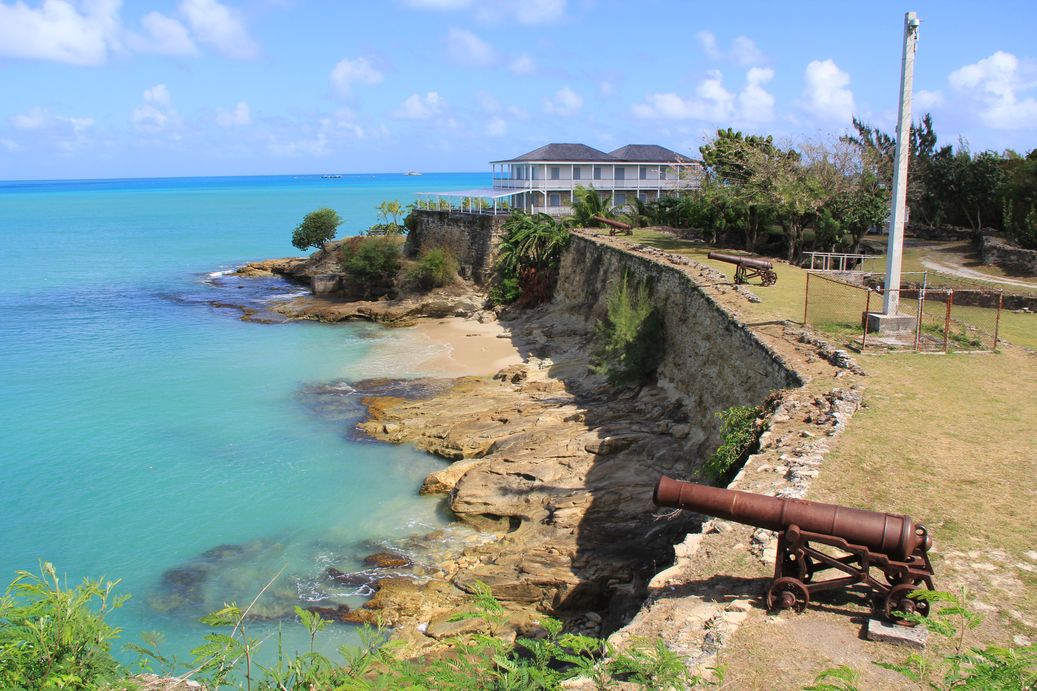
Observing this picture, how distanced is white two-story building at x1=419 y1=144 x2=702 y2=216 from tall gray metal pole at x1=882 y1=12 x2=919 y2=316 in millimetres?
28149

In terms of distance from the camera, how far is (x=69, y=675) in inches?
228

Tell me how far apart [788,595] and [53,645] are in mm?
5966

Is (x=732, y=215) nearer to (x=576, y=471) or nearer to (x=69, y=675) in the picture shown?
(x=576, y=471)

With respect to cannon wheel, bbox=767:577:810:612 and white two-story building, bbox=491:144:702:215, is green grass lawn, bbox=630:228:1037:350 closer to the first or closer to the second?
cannon wheel, bbox=767:577:810:612

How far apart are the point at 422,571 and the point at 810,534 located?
27.4 ft

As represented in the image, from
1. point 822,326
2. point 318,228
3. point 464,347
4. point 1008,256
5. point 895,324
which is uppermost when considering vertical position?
point 318,228

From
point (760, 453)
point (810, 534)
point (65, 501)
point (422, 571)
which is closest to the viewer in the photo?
point (810, 534)

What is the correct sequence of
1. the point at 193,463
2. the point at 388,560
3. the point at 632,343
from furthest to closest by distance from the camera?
the point at 632,343, the point at 193,463, the point at 388,560

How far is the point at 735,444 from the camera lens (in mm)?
11852

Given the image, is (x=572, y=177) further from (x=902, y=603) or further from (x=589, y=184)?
(x=902, y=603)

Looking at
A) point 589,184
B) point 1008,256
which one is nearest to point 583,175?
point 589,184

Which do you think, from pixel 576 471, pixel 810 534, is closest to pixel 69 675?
pixel 810 534

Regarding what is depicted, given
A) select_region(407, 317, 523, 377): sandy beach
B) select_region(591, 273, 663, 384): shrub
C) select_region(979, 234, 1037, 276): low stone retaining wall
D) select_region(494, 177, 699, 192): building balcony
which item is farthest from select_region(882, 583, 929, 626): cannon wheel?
select_region(494, 177, 699, 192): building balcony

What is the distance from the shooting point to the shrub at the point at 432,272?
3853 cm
